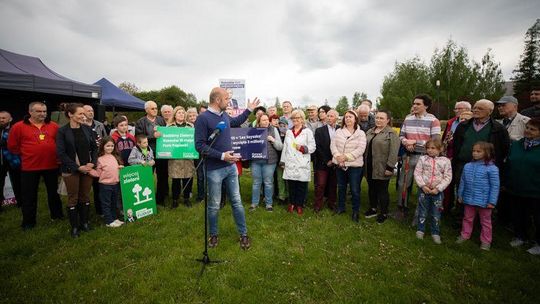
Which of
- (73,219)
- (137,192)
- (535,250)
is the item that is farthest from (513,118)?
(73,219)

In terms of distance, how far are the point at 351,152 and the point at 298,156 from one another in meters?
1.22

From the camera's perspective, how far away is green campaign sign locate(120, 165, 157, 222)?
5.78 metres

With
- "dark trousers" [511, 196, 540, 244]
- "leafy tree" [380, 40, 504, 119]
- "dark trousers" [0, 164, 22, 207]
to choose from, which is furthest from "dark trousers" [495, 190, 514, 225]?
"leafy tree" [380, 40, 504, 119]

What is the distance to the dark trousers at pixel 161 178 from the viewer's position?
682cm

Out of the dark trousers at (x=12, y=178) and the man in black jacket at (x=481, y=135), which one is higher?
the man in black jacket at (x=481, y=135)

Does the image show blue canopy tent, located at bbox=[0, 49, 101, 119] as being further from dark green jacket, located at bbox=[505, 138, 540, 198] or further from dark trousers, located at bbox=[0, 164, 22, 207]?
dark green jacket, located at bbox=[505, 138, 540, 198]

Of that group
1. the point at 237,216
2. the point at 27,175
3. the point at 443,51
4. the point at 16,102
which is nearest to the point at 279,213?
the point at 237,216

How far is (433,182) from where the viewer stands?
16.7 feet

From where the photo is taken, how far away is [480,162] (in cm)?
491

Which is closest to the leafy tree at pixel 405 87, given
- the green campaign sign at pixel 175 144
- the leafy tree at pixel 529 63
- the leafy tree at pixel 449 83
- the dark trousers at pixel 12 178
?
the leafy tree at pixel 449 83

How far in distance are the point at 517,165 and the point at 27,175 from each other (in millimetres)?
9495

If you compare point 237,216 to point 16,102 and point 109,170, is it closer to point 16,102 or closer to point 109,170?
point 109,170

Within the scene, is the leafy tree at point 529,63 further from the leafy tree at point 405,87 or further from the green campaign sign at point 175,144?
the green campaign sign at point 175,144

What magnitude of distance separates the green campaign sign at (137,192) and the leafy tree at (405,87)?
34417 mm
